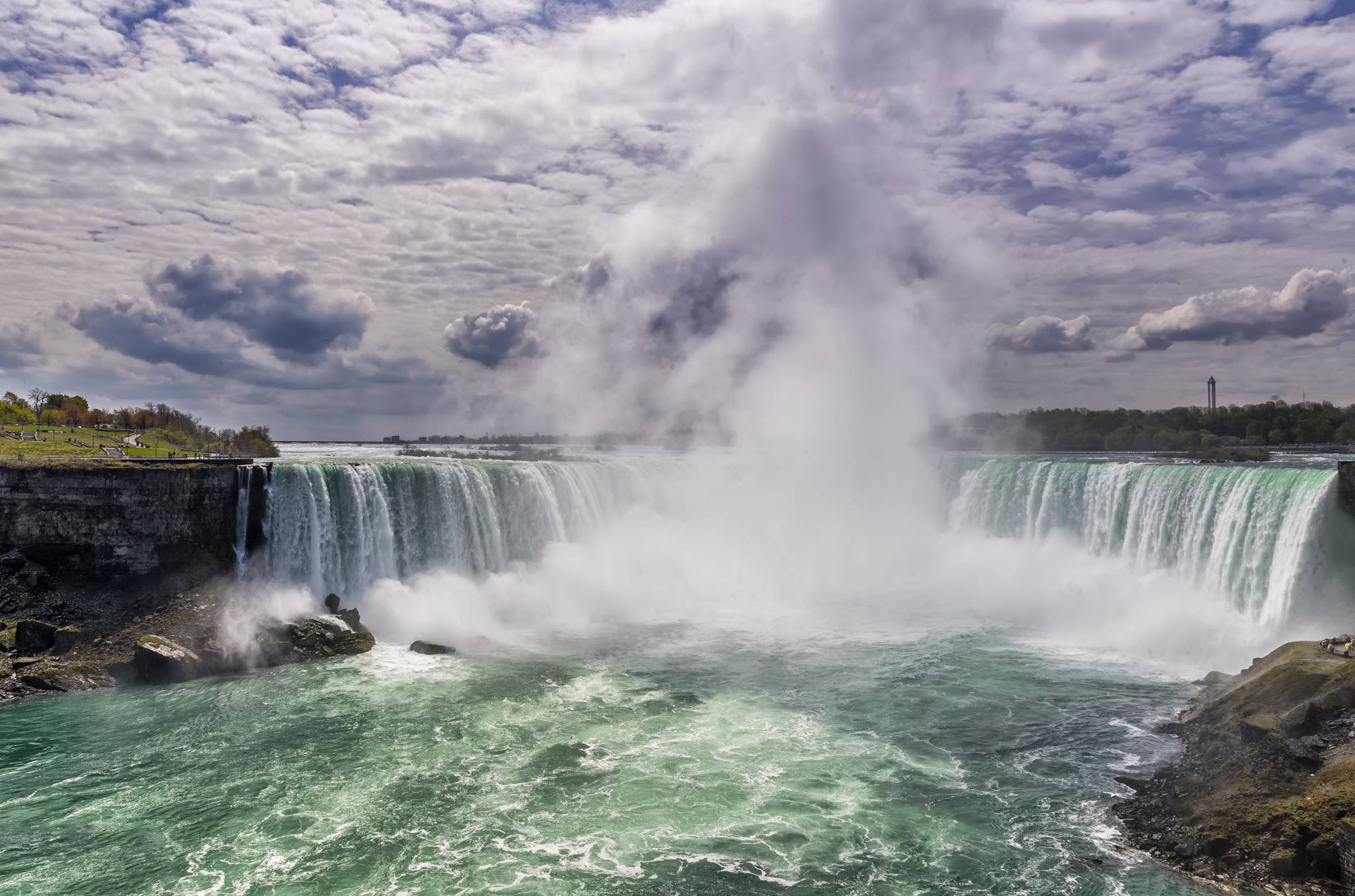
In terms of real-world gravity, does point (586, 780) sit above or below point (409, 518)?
below

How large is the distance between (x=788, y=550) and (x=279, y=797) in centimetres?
2705

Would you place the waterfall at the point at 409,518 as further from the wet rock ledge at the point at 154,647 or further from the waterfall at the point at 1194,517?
the waterfall at the point at 1194,517

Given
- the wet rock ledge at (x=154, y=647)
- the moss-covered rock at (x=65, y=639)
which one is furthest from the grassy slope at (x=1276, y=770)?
the moss-covered rock at (x=65, y=639)

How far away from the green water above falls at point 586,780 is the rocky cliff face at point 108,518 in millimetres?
5885

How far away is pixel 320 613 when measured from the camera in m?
25.0

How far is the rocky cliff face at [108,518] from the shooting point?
23953 mm

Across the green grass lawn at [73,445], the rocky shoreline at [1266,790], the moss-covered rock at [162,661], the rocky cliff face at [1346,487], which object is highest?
the rocky cliff face at [1346,487]

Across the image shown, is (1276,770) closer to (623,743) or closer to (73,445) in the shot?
(623,743)

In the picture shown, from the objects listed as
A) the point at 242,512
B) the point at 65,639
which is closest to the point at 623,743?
the point at 65,639

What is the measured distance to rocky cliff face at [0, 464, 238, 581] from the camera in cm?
2395

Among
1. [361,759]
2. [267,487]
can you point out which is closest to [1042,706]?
[361,759]

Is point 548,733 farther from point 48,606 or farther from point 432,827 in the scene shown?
point 48,606

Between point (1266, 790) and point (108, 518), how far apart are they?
29.3 meters

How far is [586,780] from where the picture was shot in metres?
14.7
